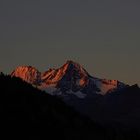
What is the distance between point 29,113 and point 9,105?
7.19m

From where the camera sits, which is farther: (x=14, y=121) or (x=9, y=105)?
(x=9, y=105)

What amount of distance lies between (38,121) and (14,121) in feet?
53.6

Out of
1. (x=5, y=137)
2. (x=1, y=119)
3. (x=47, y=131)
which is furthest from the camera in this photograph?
(x=47, y=131)

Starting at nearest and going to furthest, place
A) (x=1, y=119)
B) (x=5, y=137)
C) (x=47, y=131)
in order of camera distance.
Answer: (x=5, y=137), (x=1, y=119), (x=47, y=131)

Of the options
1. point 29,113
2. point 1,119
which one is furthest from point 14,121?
point 29,113

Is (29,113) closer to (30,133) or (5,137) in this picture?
(30,133)

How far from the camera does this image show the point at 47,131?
188375mm

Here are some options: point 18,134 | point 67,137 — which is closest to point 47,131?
point 67,137

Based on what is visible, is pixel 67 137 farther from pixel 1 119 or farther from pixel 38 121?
pixel 1 119

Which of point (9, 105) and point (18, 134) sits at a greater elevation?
point (9, 105)

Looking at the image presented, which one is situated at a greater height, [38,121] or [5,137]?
[38,121]

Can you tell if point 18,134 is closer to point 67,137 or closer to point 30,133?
point 30,133

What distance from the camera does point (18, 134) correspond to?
16888 cm

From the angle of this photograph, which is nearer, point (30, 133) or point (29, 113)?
point (30, 133)
